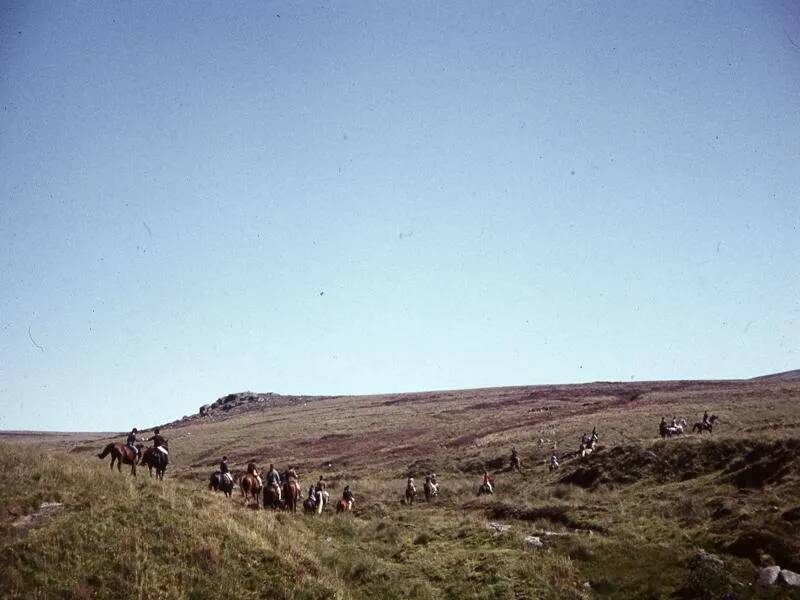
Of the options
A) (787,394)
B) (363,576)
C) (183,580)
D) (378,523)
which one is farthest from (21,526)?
(787,394)

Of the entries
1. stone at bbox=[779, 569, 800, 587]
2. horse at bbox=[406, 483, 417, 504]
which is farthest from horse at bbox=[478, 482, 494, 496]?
stone at bbox=[779, 569, 800, 587]

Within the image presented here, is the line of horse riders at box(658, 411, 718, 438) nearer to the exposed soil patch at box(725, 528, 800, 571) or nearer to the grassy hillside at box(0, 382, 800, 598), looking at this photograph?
the grassy hillside at box(0, 382, 800, 598)

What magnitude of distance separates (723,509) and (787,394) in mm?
57002

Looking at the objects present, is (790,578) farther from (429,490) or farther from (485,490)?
(429,490)

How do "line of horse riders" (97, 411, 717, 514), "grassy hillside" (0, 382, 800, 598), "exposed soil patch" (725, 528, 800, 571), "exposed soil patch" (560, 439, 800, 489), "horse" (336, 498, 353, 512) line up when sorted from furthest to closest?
"horse" (336, 498, 353, 512) < "line of horse riders" (97, 411, 717, 514) < "exposed soil patch" (560, 439, 800, 489) < "exposed soil patch" (725, 528, 800, 571) < "grassy hillside" (0, 382, 800, 598)

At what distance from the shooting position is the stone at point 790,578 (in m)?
14.5

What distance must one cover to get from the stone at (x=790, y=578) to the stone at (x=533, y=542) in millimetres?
7185

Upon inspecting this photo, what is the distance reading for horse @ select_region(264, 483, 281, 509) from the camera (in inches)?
1022

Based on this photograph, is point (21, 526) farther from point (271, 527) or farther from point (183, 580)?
point (271, 527)

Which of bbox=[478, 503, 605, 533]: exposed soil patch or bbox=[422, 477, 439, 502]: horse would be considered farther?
bbox=[422, 477, 439, 502]: horse

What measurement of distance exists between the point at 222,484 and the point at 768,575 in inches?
866

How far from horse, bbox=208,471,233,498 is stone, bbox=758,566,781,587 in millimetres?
21242

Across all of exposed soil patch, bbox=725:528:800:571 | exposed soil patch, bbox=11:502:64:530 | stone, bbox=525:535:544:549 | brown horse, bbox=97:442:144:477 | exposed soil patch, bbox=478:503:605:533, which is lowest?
exposed soil patch, bbox=478:503:605:533

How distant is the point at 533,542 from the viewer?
20.2 m
